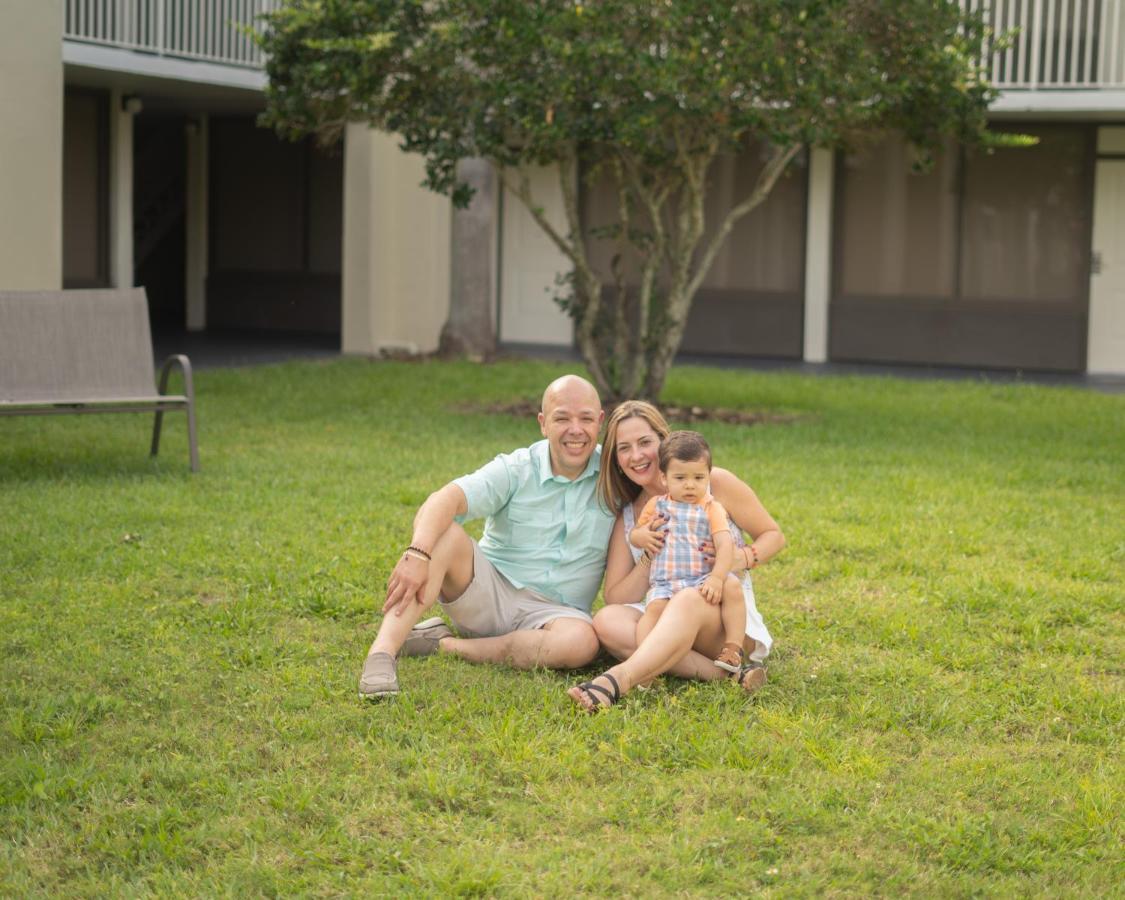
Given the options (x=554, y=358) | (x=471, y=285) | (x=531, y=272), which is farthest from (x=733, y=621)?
(x=531, y=272)

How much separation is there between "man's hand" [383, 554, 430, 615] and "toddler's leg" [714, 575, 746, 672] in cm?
92

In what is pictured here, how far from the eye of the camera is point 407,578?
4797mm

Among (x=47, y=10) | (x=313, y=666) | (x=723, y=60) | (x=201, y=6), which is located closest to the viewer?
(x=313, y=666)

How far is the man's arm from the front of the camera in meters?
4.80

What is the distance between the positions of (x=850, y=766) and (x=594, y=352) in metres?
8.07

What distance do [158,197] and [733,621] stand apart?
1882cm

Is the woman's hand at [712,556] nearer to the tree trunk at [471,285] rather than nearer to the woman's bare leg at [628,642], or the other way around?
the woman's bare leg at [628,642]

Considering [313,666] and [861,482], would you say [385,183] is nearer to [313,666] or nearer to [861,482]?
[861,482]

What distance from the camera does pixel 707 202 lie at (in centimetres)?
1855

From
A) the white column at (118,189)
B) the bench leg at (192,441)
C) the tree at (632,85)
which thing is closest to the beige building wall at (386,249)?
the white column at (118,189)

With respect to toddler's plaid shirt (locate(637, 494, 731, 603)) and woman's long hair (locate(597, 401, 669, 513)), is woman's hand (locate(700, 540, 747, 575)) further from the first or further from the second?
woman's long hair (locate(597, 401, 669, 513))

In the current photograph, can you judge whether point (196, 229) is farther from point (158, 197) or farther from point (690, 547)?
point (690, 547)

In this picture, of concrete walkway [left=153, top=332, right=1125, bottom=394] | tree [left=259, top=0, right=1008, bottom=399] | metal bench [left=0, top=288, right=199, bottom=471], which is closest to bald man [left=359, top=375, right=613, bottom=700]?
metal bench [left=0, top=288, right=199, bottom=471]

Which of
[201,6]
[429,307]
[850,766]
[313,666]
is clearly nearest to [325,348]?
[429,307]
